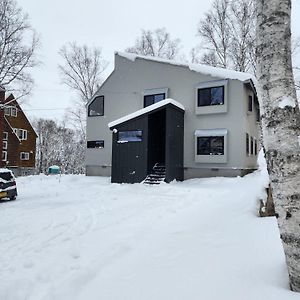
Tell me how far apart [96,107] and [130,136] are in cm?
707

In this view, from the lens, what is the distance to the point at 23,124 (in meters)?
41.7

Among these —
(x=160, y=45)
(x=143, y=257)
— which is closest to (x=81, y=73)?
(x=160, y=45)

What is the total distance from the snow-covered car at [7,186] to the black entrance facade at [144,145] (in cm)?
723

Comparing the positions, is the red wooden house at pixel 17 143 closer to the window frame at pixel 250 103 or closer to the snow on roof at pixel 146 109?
the snow on roof at pixel 146 109

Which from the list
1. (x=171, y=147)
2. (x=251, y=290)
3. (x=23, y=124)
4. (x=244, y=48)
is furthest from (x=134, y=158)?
(x=23, y=124)

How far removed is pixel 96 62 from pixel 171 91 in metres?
18.4

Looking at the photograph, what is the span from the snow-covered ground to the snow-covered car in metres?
3.89

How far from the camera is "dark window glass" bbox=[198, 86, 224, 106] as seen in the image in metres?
19.6

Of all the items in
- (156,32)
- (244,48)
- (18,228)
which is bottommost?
(18,228)

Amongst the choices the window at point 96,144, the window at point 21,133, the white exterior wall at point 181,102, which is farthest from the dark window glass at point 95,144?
the window at point 21,133

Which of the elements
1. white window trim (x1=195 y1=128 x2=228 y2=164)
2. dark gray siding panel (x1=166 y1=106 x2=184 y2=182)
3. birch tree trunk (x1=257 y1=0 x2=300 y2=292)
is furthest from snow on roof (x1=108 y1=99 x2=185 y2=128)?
birch tree trunk (x1=257 y1=0 x2=300 y2=292)

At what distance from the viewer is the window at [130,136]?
18609 mm

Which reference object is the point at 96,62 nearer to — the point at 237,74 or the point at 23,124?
the point at 23,124

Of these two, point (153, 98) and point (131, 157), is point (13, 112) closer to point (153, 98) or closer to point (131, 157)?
point (153, 98)
